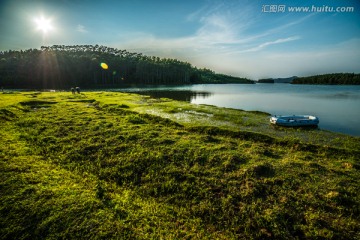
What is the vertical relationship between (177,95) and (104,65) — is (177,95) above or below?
below

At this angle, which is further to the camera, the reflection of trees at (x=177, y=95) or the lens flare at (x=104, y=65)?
the lens flare at (x=104, y=65)

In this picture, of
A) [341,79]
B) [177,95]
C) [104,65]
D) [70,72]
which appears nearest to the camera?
[177,95]

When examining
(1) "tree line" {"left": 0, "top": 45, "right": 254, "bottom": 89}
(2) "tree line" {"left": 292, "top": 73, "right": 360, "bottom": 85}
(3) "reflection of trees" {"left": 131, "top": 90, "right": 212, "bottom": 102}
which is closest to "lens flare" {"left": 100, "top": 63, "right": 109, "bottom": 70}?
(1) "tree line" {"left": 0, "top": 45, "right": 254, "bottom": 89}

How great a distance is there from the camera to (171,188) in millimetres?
10250

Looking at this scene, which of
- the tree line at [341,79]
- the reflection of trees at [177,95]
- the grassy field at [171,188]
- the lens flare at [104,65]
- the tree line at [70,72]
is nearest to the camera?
the grassy field at [171,188]

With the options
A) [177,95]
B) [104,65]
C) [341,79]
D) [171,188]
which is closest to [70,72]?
[104,65]

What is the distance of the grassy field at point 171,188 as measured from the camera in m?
7.42

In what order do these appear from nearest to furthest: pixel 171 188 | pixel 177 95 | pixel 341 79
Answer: pixel 171 188
pixel 177 95
pixel 341 79

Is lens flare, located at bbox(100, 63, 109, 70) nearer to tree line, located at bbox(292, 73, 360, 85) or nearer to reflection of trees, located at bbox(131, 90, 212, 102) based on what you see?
reflection of trees, located at bbox(131, 90, 212, 102)

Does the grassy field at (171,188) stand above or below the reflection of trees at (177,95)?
below

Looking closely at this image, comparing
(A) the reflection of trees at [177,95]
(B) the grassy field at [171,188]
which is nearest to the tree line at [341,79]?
(A) the reflection of trees at [177,95]

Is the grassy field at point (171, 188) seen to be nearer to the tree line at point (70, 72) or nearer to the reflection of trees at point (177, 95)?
the reflection of trees at point (177, 95)

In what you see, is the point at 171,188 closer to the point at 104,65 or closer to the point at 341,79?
the point at 104,65

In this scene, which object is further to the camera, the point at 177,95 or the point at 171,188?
the point at 177,95
